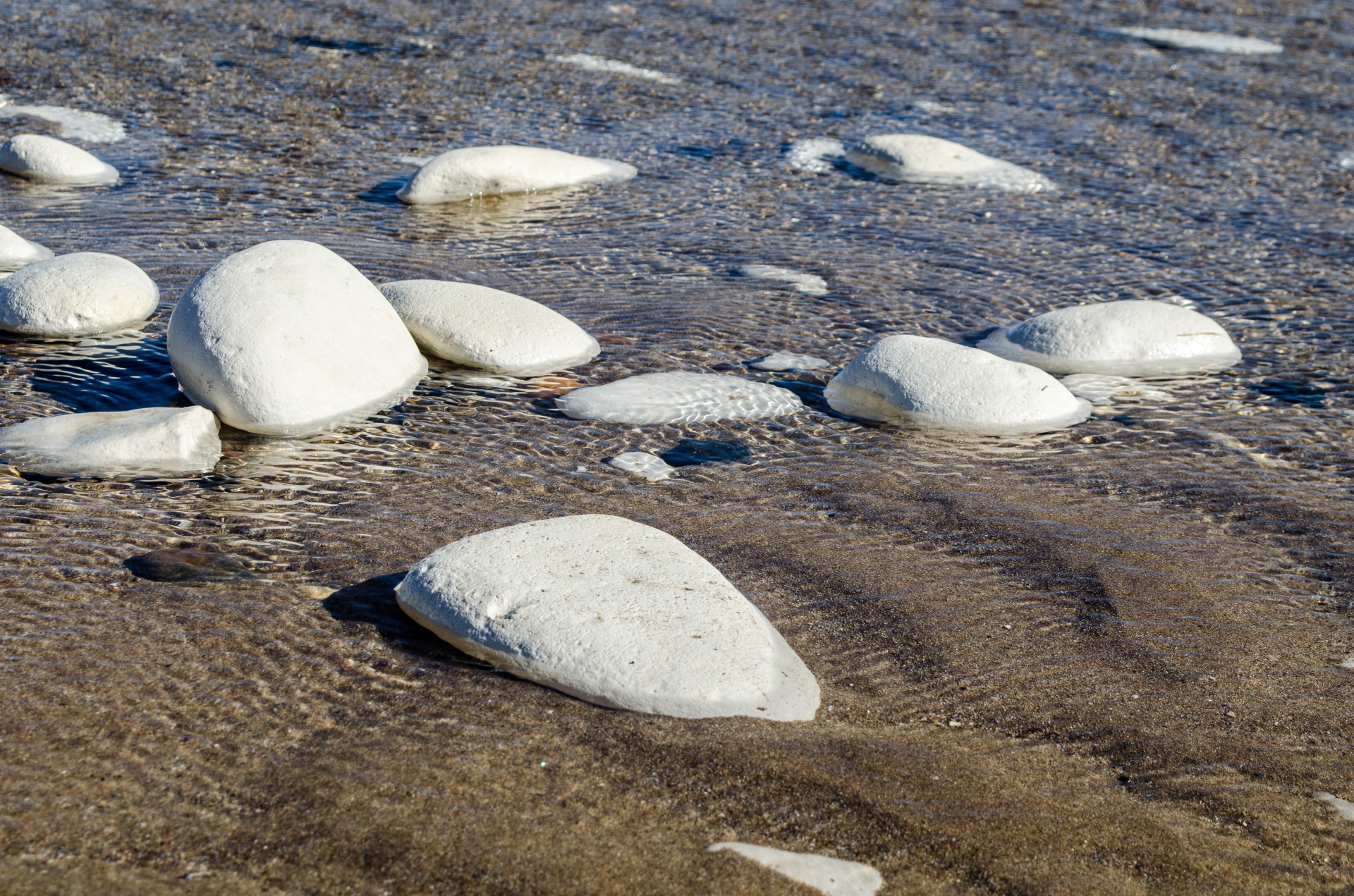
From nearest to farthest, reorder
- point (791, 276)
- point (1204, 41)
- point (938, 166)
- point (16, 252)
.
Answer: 1. point (16, 252)
2. point (791, 276)
3. point (938, 166)
4. point (1204, 41)

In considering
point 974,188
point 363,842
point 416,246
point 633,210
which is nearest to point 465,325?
point 416,246

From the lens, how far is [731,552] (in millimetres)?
3484

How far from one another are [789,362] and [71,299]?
8.65 feet

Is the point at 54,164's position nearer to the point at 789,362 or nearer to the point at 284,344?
the point at 284,344

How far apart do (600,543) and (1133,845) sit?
1.39 meters

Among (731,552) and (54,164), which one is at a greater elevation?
(54,164)

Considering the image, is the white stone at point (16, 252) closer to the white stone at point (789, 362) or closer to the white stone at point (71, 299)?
the white stone at point (71, 299)

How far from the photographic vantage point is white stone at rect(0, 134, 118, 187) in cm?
647

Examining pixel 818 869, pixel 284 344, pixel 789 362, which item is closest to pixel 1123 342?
pixel 789 362

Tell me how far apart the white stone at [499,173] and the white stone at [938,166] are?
145 cm

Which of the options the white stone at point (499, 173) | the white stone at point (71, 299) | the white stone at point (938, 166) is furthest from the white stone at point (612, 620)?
the white stone at point (938, 166)

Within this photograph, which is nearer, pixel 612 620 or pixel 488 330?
pixel 612 620

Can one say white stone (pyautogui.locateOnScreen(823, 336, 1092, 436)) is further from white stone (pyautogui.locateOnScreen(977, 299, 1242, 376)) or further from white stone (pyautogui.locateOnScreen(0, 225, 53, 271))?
white stone (pyautogui.locateOnScreen(0, 225, 53, 271))

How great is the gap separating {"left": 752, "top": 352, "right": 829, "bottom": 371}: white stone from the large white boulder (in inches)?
53.4
